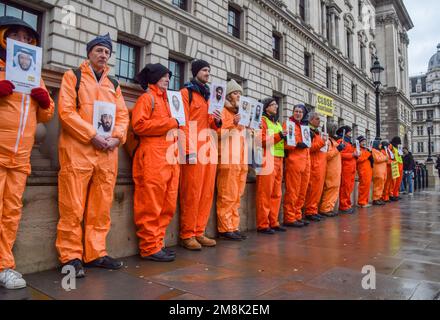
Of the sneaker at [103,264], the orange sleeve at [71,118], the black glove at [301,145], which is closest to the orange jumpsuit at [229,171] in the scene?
the black glove at [301,145]

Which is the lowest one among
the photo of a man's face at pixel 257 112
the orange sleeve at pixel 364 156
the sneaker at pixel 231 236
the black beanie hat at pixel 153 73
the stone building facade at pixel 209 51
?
the sneaker at pixel 231 236

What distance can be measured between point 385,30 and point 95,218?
2031 inches

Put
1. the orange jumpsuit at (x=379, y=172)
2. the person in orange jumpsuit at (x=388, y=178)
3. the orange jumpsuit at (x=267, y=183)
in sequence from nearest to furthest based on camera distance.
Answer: the orange jumpsuit at (x=267, y=183) → the orange jumpsuit at (x=379, y=172) → the person in orange jumpsuit at (x=388, y=178)

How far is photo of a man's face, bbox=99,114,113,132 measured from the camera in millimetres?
3504

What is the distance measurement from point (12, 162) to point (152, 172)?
140 centimetres

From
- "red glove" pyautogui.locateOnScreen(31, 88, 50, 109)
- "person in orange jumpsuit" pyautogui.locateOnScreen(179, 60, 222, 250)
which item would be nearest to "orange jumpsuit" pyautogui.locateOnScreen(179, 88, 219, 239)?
"person in orange jumpsuit" pyautogui.locateOnScreen(179, 60, 222, 250)

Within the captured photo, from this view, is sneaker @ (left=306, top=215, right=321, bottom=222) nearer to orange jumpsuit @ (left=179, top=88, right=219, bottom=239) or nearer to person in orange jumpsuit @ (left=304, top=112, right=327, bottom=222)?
person in orange jumpsuit @ (left=304, top=112, right=327, bottom=222)

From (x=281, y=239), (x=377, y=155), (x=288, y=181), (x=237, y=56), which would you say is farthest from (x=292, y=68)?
(x=281, y=239)

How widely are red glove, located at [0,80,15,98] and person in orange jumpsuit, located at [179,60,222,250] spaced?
6.56ft

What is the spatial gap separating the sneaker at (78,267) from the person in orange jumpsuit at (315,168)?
17.4 ft

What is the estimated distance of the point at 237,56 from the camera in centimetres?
1911

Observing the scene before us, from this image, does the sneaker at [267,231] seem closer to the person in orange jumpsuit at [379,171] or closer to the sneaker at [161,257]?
the sneaker at [161,257]

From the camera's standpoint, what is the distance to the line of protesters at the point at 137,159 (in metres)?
2.95

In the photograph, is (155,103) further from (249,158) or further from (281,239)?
(281,239)
